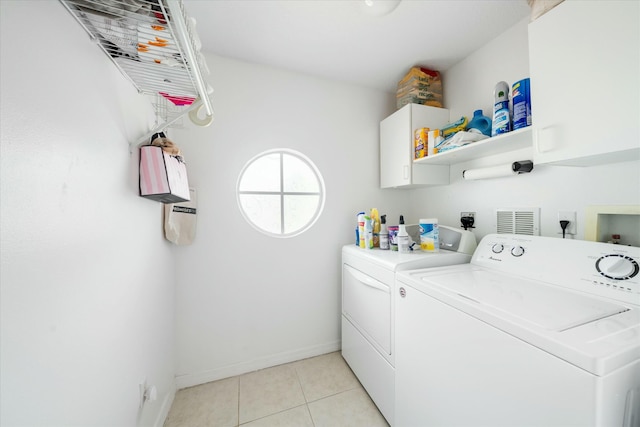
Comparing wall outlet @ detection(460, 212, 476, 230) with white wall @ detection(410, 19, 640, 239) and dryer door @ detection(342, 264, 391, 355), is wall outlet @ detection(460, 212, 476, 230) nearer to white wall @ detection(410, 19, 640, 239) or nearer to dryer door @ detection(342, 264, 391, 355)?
white wall @ detection(410, 19, 640, 239)

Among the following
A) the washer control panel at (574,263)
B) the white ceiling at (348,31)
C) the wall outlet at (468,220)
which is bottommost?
the washer control panel at (574,263)

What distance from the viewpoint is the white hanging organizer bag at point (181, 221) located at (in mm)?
1480

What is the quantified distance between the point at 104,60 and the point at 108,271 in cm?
83

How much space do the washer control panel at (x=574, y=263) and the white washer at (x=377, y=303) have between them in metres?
0.30

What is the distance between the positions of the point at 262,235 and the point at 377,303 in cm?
105

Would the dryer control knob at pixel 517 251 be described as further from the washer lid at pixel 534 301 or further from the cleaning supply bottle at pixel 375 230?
the cleaning supply bottle at pixel 375 230

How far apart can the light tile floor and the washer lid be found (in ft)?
3.55

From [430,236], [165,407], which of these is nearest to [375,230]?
[430,236]

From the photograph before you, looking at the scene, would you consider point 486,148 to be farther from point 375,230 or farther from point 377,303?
point 377,303

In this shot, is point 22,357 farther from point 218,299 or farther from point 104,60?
point 218,299

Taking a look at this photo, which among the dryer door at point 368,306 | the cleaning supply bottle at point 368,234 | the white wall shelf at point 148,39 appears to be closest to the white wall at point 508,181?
the cleaning supply bottle at point 368,234

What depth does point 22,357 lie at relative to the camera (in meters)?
0.52

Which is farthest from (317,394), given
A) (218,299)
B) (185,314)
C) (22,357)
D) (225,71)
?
(225,71)

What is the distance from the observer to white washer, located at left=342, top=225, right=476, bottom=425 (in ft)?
4.33
